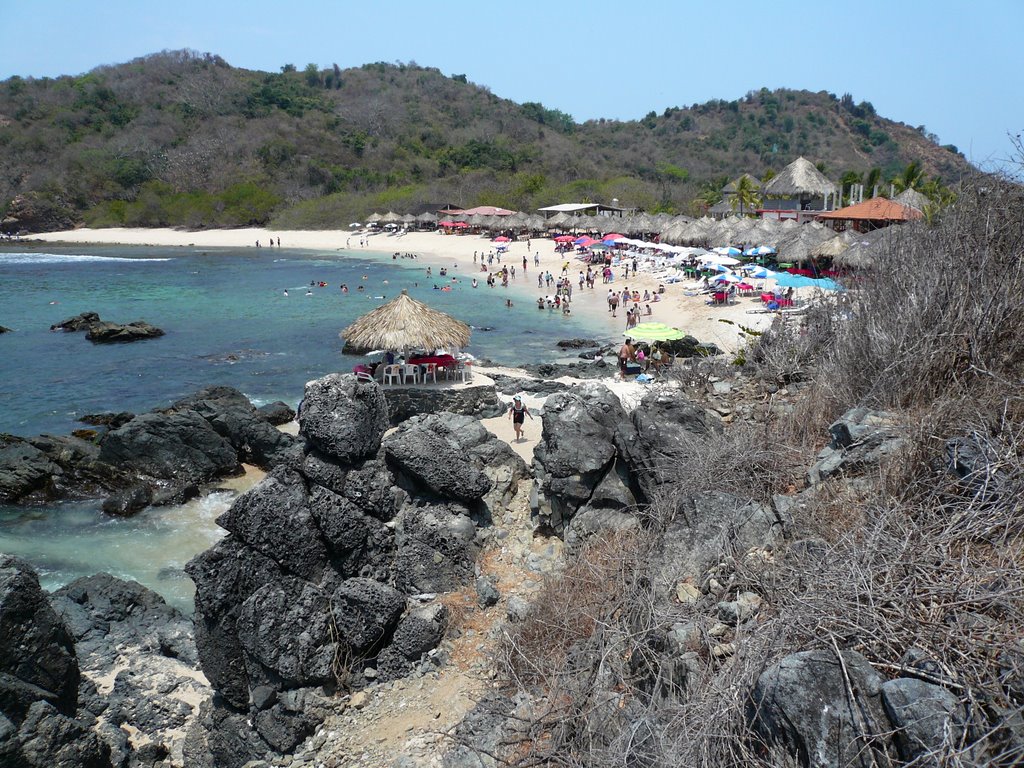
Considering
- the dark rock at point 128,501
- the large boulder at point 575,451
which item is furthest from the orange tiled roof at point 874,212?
the dark rock at point 128,501

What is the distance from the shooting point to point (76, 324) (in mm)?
33625

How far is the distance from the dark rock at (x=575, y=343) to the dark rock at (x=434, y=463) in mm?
18559

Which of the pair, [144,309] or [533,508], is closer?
[533,508]

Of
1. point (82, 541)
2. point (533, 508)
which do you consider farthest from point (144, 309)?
point (533, 508)

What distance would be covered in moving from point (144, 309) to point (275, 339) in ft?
40.2

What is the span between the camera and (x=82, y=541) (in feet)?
44.4

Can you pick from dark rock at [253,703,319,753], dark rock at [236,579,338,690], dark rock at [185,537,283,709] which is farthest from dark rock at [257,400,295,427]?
dark rock at [253,703,319,753]

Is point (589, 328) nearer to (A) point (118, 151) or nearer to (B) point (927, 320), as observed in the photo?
(B) point (927, 320)

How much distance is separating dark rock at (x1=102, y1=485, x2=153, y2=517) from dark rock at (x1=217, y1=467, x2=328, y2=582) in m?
8.07

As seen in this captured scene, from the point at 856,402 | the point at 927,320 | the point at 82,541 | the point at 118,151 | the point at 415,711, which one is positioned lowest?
the point at 82,541

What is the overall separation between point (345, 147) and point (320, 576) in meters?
96.0

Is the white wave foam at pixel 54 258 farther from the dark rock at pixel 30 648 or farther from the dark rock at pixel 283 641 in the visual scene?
the dark rock at pixel 283 641

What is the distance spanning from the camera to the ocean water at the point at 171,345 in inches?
532

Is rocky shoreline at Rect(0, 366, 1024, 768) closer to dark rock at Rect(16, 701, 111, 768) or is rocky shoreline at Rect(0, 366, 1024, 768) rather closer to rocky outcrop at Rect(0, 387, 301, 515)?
dark rock at Rect(16, 701, 111, 768)
